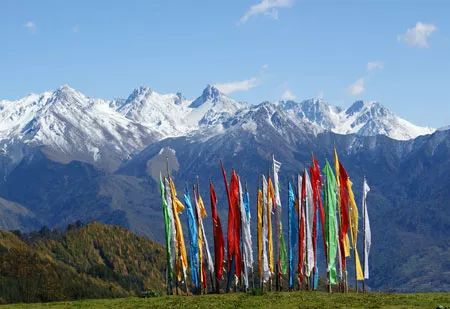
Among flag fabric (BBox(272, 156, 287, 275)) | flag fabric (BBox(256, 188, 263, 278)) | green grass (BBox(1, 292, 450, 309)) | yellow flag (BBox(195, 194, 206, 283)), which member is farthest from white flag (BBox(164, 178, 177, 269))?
green grass (BBox(1, 292, 450, 309))

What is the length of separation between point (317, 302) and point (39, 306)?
2721cm

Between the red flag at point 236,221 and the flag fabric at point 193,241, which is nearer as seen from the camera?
the red flag at point 236,221

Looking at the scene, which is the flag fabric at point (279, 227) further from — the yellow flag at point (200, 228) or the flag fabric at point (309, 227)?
the yellow flag at point (200, 228)

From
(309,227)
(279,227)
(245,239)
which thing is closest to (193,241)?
(245,239)

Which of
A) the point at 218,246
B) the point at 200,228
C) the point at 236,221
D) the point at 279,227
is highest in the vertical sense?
the point at 236,221

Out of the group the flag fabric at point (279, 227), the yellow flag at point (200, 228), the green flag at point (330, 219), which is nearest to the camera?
the green flag at point (330, 219)

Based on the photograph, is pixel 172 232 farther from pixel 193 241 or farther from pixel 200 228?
pixel 200 228

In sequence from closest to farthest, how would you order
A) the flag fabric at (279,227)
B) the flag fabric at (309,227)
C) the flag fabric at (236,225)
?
the flag fabric at (309,227), the flag fabric at (279,227), the flag fabric at (236,225)

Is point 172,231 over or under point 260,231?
over

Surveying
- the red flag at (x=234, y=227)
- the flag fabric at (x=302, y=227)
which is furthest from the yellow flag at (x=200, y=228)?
the flag fabric at (x=302, y=227)

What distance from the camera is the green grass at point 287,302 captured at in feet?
213

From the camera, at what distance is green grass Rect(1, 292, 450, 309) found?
65.0 m

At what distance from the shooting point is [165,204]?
93.3 m

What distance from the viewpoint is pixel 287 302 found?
222 ft
